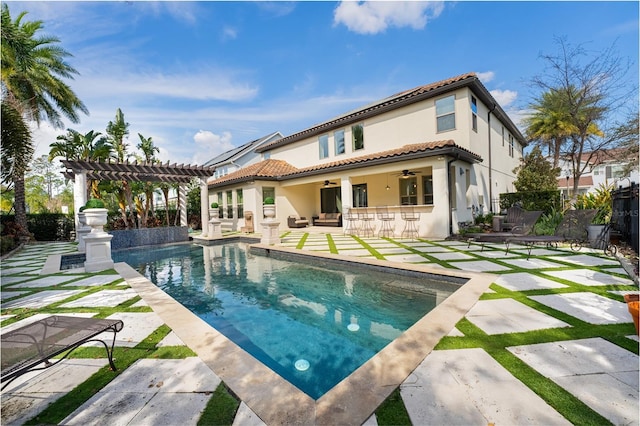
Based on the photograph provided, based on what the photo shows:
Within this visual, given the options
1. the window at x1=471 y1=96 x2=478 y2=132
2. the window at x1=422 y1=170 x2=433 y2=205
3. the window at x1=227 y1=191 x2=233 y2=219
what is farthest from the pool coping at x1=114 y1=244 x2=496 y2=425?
the window at x1=227 y1=191 x2=233 y2=219

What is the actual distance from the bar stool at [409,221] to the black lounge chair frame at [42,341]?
1037 cm

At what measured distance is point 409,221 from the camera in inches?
448

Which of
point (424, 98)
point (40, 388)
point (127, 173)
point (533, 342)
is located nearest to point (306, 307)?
point (533, 342)

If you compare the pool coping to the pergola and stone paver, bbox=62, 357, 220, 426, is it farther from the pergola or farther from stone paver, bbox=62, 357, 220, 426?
the pergola

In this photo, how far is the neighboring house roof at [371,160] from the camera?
10.0 metres

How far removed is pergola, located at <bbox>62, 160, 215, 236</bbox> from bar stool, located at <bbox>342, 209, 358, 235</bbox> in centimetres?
769

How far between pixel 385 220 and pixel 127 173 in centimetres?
1179

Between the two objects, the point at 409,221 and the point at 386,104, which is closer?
the point at 409,221

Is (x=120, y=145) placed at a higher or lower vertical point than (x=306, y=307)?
higher

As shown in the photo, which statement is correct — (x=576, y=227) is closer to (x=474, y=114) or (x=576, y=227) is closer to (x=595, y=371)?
(x=474, y=114)

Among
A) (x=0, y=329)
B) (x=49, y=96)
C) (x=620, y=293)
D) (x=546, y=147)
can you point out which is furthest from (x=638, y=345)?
(x=49, y=96)

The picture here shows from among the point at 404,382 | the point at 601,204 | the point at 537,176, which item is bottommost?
the point at 404,382

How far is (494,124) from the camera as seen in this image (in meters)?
14.6

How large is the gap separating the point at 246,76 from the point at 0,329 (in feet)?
40.2
